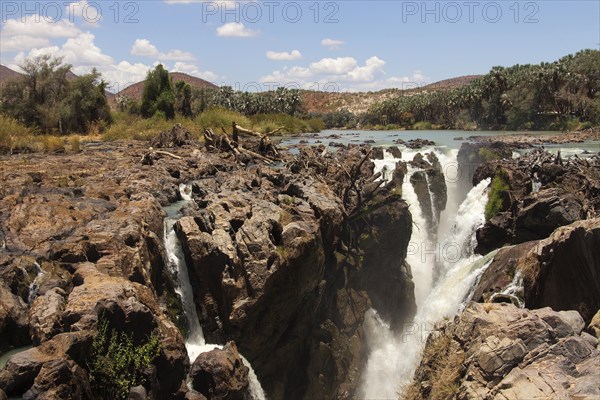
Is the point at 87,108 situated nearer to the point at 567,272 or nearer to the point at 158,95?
the point at 158,95

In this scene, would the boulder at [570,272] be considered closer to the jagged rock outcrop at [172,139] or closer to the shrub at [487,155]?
the shrub at [487,155]

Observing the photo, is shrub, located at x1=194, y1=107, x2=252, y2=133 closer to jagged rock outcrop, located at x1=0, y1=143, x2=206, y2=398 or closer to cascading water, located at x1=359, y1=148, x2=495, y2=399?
cascading water, located at x1=359, y1=148, x2=495, y2=399

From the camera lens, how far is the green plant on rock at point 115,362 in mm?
9141

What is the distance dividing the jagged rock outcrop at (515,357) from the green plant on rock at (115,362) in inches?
216

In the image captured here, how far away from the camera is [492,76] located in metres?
82.4

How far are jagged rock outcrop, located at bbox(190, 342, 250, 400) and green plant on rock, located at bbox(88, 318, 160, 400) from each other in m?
1.84

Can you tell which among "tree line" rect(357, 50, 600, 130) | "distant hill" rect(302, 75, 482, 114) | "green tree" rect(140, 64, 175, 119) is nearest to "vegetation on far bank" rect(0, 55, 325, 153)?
"green tree" rect(140, 64, 175, 119)

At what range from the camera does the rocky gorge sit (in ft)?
26.2

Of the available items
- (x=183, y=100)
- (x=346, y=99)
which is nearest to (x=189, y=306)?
(x=183, y=100)

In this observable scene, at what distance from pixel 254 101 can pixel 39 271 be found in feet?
260

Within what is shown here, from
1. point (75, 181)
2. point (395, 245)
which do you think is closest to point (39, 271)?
point (75, 181)

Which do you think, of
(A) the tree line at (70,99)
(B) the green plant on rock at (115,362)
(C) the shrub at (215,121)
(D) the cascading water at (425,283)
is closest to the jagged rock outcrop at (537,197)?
(D) the cascading water at (425,283)

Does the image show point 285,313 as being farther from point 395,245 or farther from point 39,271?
point 395,245

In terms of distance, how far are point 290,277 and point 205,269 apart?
8.56ft
